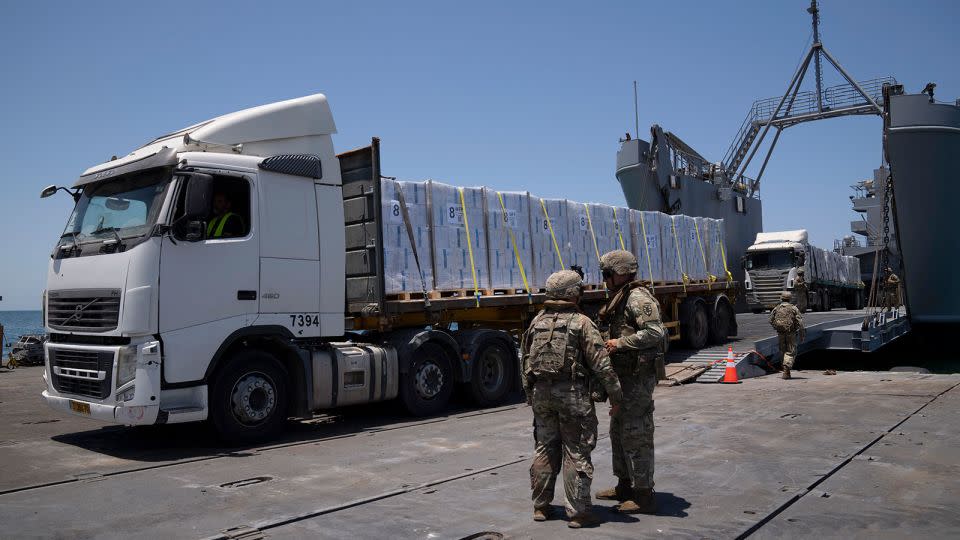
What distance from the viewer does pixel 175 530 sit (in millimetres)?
4965

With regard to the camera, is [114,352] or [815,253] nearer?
[114,352]

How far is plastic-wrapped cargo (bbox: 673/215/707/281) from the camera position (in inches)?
689

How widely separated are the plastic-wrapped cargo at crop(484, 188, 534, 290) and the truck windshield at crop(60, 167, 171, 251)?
5.26 metres

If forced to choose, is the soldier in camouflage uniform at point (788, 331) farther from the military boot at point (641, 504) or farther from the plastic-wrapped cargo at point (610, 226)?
the military boot at point (641, 504)

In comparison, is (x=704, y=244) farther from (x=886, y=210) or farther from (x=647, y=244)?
(x=886, y=210)

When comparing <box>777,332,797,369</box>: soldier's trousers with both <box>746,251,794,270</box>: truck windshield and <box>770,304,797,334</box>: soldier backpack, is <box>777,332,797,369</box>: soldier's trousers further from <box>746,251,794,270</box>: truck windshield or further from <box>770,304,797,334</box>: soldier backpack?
<box>746,251,794,270</box>: truck windshield

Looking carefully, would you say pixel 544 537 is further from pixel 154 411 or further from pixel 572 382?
pixel 154 411

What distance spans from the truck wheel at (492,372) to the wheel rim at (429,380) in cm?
62

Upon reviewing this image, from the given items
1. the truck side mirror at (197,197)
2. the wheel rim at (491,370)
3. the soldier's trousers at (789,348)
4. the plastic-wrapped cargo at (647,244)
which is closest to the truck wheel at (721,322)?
the plastic-wrapped cargo at (647,244)

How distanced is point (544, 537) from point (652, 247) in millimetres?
12179

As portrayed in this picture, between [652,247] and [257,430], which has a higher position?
[652,247]

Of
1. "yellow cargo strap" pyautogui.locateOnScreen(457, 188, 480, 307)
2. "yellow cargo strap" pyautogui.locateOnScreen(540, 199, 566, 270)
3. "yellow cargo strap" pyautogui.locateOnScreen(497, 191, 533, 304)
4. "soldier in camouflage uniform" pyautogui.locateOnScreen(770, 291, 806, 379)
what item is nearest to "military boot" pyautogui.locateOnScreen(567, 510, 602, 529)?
"yellow cargo strap" pyautogui.locateOnScreen(457, 188, 480, 307)

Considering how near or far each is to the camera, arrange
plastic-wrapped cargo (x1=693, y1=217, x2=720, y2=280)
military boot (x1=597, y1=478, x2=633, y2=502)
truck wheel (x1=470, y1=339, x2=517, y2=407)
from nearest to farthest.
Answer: military boot (x1=597, y1=478, x2=633, y2=502)
truck wheel (x1=470, y1=339, x2=517, y2=407)
plastic-wrapped cargo (x1=693, y1=217, x2=720, y2=280)

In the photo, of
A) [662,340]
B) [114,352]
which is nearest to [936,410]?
[662,340]
